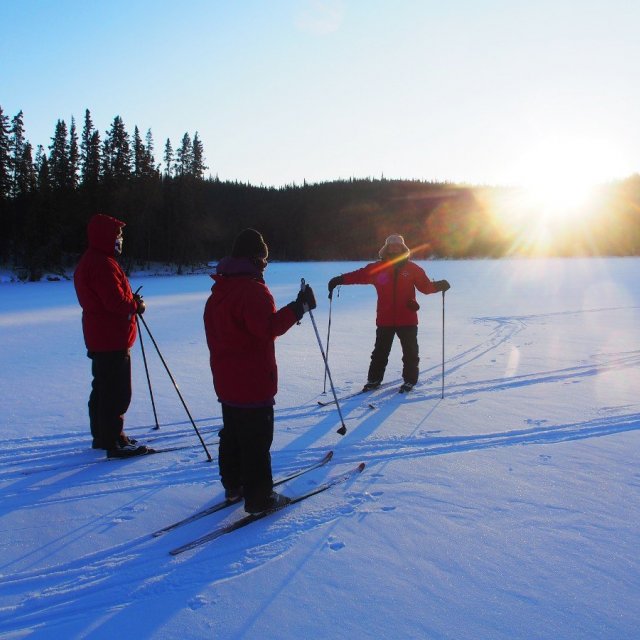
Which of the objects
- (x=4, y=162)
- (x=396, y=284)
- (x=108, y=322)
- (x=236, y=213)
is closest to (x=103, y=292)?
(x=108, y=322)

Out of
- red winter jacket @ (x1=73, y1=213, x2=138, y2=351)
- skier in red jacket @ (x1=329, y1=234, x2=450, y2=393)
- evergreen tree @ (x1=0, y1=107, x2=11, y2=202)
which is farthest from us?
evergreen tree @ (x1=0, y1=107, x2=11, y2=202)

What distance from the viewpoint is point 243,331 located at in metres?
2.75

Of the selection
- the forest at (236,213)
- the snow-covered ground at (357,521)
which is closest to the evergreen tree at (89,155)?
the forest at (236,213)

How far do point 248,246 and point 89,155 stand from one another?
45505 mm

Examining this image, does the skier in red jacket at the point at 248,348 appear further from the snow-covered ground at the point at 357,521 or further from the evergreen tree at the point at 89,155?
the evergreen tree at the point at 89,155

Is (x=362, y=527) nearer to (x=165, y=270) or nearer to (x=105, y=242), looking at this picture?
(x=105, y=242)

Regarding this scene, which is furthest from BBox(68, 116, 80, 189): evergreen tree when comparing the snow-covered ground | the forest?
the snow-covered ground

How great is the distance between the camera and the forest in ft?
125

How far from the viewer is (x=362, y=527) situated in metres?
2.80

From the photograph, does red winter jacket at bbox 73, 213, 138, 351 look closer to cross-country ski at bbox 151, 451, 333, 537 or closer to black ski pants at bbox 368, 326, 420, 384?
cross-country ski at bbox 151, 451, 333, 537

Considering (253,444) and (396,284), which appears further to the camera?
(396,284)

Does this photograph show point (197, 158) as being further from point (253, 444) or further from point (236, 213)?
point (253, 444)

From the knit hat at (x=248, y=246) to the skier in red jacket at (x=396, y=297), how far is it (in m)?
2.92

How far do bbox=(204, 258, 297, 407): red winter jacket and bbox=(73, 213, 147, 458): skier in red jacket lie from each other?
1179mm
